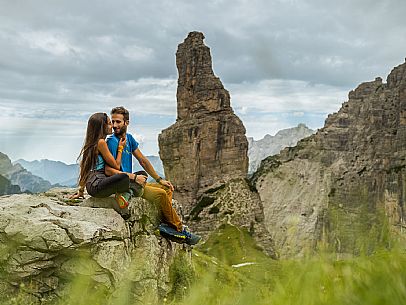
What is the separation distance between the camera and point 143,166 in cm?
1420

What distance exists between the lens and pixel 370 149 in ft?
500

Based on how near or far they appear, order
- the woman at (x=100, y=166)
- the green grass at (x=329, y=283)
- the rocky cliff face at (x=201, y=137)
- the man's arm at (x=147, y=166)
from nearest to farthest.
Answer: the green grass at (x=329, y=283) → the woman at (x=100, y=166) → the man's arm at (x=147, y=166) → the rocky cliff face at (x=201, y=137)

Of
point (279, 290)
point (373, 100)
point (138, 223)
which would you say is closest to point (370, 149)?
point (373, 100)

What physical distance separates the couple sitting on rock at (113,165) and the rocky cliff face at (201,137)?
89.1 metres

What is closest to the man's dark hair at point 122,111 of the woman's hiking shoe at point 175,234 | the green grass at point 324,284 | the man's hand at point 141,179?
the man's hand at point 141,179

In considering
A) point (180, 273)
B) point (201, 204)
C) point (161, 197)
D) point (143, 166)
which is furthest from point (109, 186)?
point (201, 204)

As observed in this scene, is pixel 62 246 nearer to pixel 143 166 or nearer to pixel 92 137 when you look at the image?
pixel 92 137

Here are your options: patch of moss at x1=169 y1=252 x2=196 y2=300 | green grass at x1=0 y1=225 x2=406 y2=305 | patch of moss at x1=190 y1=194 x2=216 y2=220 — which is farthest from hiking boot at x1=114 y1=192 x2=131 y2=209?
patch of moss at x1=190 y1=194 x2=216 y2=220

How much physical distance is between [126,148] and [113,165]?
1.11 metres

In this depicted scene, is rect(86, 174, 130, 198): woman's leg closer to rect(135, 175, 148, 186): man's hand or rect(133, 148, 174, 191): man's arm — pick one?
rect(135, 175, 148, 186): man's hand

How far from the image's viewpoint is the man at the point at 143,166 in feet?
42.3

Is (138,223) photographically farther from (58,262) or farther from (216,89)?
(216,89)

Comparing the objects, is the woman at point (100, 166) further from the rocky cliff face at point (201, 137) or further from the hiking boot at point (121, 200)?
the rocky cliff face at point (201, 137)

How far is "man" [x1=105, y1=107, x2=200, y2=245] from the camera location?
12883 mm
